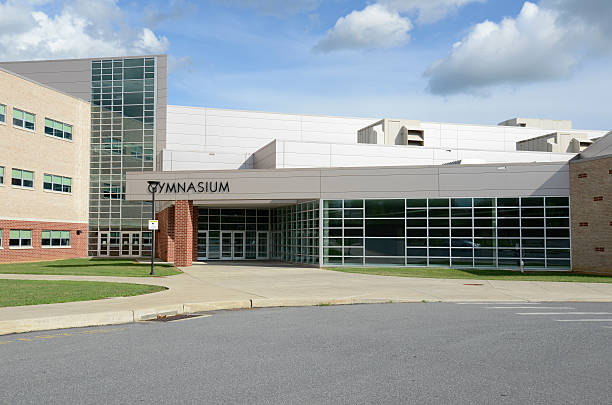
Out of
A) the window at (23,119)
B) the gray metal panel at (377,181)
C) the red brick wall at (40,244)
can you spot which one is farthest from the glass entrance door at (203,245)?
the window at (23,119)

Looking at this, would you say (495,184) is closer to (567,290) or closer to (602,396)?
(567,290)

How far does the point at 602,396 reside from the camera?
20.0 feet

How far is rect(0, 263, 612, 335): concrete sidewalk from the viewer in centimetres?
1156

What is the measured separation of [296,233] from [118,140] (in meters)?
20.5

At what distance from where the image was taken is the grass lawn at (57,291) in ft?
46.4

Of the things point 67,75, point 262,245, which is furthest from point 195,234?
point 67,75

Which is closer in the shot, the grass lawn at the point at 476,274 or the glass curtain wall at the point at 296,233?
the grass lawn at the point at 476,274

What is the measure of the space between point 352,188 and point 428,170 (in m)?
4.31

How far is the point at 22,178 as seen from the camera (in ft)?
131

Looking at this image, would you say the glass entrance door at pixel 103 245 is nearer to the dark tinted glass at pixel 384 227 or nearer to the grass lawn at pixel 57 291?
the dark tinted glass at pixel 384 227

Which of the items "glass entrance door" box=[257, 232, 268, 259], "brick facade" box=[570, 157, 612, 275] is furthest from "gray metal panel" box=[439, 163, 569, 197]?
"glass entrance door" box=[257, 232, 268, 259]

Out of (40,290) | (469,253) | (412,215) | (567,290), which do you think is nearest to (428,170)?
(412,215)

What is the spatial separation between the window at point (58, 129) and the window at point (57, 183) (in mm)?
3224

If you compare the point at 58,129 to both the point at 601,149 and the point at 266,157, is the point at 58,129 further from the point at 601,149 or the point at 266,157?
the point at 601,149
